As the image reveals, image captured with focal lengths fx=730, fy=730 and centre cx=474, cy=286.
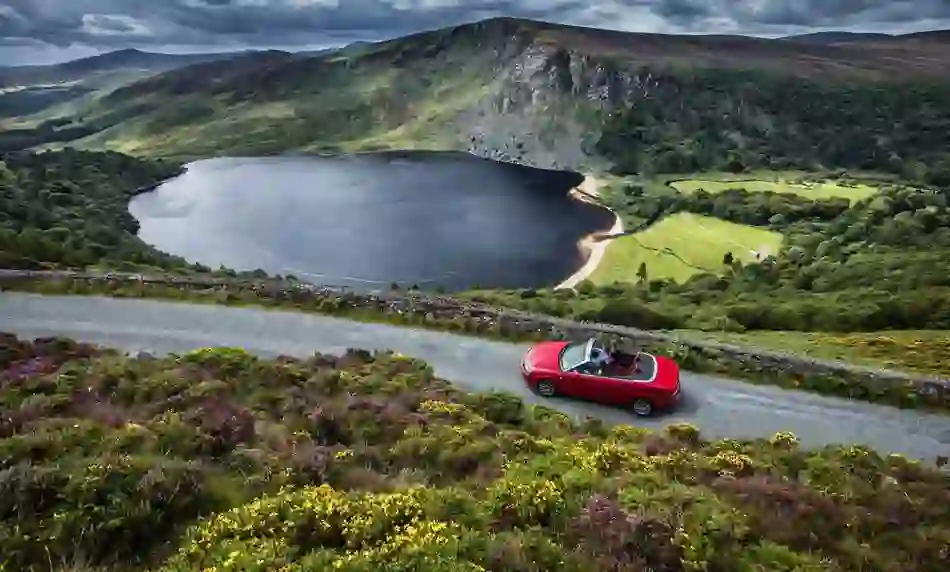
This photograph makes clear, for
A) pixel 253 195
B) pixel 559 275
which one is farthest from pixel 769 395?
pixel 253 195

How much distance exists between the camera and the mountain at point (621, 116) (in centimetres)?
13700

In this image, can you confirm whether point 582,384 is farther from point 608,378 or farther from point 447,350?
point 447,350

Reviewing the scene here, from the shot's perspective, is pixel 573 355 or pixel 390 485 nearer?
pixel 390 485

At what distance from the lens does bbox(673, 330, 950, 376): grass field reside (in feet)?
70.8

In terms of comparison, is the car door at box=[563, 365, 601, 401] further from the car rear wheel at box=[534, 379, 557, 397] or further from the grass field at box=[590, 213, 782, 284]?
the grass field at box=[590, 213, 782, 284]

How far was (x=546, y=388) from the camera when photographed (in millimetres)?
15438

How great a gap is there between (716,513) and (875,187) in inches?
3896

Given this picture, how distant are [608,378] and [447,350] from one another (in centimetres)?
460

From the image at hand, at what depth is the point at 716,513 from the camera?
29.1 ft

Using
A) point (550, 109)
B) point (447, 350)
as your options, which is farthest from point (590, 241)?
point (550, 109)

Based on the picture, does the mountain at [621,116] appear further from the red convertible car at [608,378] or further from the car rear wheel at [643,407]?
the car rear wheel at [643,407]

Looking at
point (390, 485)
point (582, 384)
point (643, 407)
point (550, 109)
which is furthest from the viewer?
point (550, 109)

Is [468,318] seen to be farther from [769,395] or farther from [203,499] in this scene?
[203,499]

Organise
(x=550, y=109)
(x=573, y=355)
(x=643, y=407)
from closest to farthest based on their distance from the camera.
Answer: (x=643, y=407)
(x=573, y=355)
(x=550, y=109)
